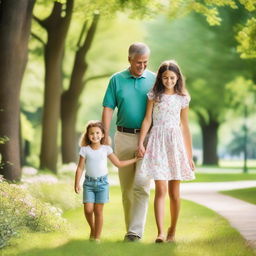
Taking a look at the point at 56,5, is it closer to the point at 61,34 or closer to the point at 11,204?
the point at 61,34

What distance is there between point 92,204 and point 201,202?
9079mm

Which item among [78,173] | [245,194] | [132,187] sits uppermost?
[78,173]

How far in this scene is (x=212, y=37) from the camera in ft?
125

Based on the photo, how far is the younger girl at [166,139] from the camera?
930cm

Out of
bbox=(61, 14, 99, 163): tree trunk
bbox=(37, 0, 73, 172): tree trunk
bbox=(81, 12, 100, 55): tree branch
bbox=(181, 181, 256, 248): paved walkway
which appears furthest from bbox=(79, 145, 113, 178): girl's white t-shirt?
bbox=(61, 14, 99, 163): tree trunk

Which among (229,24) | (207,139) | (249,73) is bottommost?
(207,139)

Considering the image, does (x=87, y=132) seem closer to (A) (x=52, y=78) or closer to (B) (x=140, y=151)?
(B) (x=140, y=151)

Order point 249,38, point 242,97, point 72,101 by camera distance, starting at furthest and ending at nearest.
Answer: point 242,97 < point 72,101 < point 249,38

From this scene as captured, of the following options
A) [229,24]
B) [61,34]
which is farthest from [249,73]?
[61,34]

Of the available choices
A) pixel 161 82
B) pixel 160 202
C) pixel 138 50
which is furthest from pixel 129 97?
pixel 160 202

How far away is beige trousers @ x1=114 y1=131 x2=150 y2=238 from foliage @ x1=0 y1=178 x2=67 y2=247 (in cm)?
138

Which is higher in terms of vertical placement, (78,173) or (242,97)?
(242,97)

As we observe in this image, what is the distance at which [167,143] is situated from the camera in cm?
941

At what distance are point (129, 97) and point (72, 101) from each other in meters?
21.2
